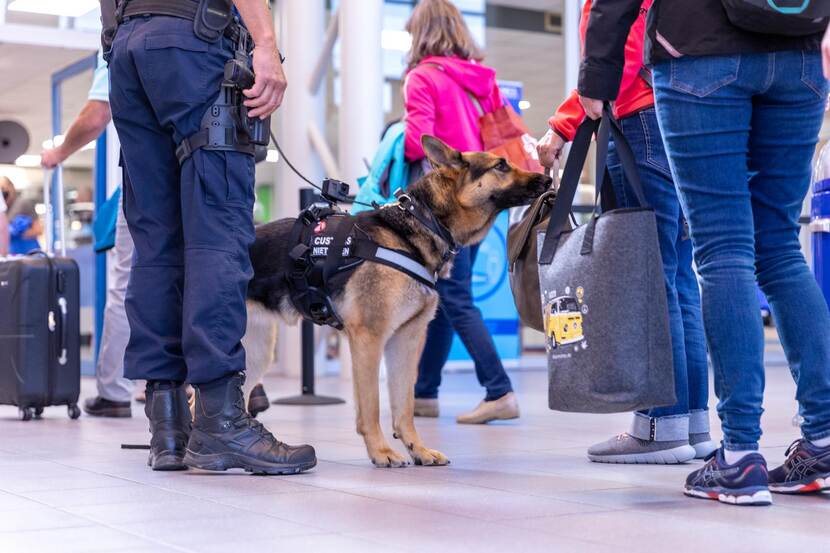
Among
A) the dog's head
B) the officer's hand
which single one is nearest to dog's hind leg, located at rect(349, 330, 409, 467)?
the dog's head

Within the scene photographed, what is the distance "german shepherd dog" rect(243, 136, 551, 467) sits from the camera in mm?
3340

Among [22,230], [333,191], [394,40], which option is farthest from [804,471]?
[394,40]

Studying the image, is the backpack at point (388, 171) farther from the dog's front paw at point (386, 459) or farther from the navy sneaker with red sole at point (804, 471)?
the navy sneaker with red sole at point (804, 471)

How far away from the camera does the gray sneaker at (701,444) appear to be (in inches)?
136

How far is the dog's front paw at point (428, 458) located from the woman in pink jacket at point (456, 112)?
1340 millimetres

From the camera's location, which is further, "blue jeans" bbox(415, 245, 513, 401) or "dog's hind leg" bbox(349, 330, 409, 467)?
"blue jeans" bbox(415, 245, 513, 401)

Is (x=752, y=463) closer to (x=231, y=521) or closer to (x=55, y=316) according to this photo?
(x=231, y=521)

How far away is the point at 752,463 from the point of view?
248 cm

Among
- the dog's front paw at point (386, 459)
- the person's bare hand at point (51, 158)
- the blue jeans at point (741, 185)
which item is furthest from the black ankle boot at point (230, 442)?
the person's bare hand at point (51, 158)

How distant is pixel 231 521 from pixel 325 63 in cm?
586

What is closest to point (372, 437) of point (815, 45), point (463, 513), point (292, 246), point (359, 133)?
point (292, 246)

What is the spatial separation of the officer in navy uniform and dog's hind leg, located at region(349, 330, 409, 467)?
0.28 metres

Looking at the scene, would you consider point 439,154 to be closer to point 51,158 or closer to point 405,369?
point 405,369

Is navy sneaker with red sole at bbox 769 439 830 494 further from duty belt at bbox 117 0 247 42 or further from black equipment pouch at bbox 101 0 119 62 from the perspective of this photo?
black equipment pouch at bbox 101 0 119 62
